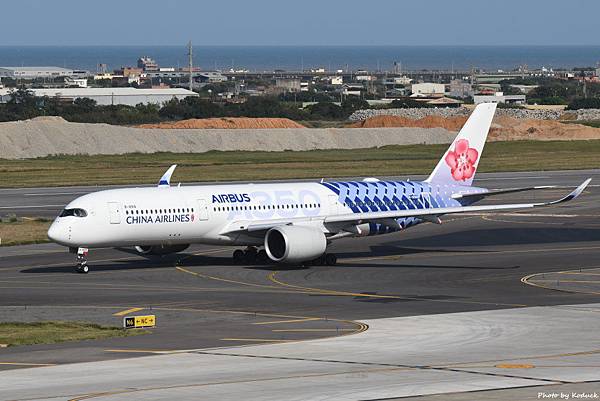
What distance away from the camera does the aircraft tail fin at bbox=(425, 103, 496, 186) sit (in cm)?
7175

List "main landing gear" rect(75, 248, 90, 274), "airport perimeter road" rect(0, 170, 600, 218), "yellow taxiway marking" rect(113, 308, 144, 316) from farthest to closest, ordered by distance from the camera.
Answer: "airport perimeter road" rect(0, 170, 600, 218) < "main landing gear" rect(75, 248, 90, 274) < "yellow taxiway marking" rect(113, 308, 144, 316)

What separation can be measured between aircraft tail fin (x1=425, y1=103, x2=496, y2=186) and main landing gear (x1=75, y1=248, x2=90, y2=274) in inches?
811

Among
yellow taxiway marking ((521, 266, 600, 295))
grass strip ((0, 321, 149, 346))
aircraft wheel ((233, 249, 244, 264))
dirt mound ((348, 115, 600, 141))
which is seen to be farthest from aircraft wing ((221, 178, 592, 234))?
dirt mound ((348, 115, 600, 141))

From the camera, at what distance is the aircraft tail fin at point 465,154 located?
71.8 meters

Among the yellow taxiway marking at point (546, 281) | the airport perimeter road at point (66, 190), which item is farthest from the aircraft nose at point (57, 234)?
the airport perimeter road at point (66, 190)

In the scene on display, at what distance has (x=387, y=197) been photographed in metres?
67.4

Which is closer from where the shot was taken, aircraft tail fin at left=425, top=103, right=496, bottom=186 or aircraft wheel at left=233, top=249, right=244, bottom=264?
aircraft wheel at left=233, top=249, right=244, bottom=264

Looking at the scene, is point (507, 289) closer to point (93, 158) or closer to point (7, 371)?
point (7, 371)

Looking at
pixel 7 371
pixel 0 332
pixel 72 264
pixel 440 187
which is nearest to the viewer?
pixel 7 371

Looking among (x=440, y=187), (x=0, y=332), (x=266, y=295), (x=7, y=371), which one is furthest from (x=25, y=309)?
(x=440, y=187)

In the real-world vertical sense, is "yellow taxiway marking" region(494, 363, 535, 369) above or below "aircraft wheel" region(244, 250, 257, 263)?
above

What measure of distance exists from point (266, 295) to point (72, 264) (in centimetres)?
1522

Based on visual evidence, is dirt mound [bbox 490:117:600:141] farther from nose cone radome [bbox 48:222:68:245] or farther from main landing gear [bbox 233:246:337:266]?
nose cone radome [bbox 48:222:68:245]

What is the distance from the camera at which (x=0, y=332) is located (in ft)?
144
